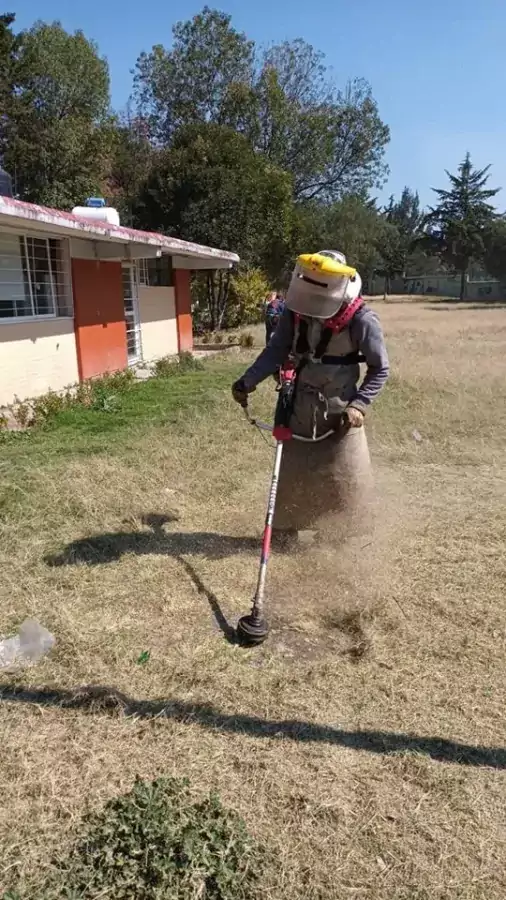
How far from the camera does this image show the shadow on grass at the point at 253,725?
2.33m

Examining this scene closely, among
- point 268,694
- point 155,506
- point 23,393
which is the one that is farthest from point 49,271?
point 268,694

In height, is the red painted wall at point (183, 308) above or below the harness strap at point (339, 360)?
below

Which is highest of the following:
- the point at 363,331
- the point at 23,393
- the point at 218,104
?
the point at 218,104

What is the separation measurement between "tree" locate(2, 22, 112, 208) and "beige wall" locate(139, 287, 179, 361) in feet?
45.2

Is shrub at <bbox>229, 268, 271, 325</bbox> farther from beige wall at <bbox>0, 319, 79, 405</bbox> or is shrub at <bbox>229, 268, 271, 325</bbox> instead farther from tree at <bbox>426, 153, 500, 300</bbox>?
tree at <bbox>426, 153, 500, 300</bbox>

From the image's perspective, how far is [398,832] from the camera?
2.00 metres

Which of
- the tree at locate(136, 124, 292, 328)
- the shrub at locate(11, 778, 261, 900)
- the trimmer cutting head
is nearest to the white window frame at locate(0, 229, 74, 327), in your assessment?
the trimmer cutting head

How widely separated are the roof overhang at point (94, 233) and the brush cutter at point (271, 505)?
423 cm

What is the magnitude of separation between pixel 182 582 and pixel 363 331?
163 centimetres

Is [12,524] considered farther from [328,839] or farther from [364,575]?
[328,839]

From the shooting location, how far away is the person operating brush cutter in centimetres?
334

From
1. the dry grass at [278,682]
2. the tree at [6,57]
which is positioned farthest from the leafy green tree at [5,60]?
the dry grass at [278,682]

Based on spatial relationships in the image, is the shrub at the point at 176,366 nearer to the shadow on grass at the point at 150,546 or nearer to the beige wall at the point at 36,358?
the beige wall at the point at 36,358

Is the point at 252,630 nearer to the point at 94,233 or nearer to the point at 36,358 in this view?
the point at 36,358
